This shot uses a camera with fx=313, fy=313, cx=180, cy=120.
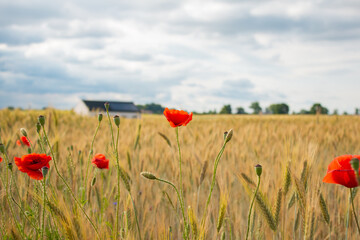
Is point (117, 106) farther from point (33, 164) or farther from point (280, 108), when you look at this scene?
point (33, 164)

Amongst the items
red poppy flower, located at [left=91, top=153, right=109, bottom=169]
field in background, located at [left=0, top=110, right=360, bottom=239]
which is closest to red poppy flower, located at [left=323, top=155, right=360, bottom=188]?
field in background, located at [left=0, top=110, right=360, bottom=239]

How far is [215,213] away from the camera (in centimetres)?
139

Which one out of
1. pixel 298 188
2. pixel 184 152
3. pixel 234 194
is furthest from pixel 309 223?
pixel 184 152

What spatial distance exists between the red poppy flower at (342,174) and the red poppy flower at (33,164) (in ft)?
2.66

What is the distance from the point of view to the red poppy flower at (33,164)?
0.98 m

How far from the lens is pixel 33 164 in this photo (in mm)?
995

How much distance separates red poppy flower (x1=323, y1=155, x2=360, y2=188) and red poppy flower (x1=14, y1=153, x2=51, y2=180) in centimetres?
81

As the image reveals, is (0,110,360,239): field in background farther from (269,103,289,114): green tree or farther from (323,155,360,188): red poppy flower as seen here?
(269,103,289,114): green tree

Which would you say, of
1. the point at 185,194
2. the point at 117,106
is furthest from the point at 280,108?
the point at 185,194

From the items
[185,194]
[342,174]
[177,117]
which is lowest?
[185,194]

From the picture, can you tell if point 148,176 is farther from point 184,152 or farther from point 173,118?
point 184,152

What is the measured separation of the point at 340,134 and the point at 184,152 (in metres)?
2.53

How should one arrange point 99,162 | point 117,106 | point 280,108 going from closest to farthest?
point 99,162
point 117,106
point 280,108

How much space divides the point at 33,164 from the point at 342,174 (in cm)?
88
